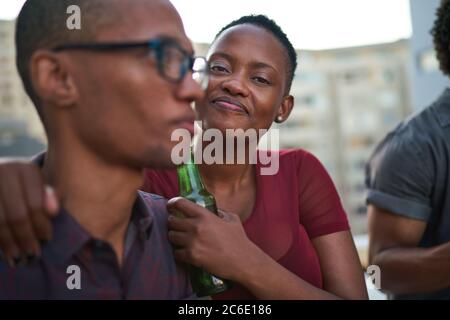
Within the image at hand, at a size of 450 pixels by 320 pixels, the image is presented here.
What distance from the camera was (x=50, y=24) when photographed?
1.04 metres

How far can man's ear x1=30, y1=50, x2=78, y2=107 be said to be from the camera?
101cm

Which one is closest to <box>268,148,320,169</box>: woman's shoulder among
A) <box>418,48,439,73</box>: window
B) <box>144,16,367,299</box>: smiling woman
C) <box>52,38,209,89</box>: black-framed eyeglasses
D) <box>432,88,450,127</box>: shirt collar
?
<box>144,16,367,299</box>: smiling woman

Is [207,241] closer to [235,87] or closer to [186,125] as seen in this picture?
[186,125]

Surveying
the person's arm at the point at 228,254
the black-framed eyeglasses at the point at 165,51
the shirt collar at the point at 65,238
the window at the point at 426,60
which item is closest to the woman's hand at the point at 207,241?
the person's arm at the point at 228,254

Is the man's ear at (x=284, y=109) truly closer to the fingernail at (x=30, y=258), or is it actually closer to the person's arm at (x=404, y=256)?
the person's arm at (x=404, y=256)

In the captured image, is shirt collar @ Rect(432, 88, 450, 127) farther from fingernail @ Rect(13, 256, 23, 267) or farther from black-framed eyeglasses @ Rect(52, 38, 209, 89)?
fingernail @ Rect(13, 256, 23, 267)

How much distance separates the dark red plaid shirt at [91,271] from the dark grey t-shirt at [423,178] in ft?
3.82

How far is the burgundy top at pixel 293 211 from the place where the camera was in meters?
1.56

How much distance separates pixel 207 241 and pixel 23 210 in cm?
45

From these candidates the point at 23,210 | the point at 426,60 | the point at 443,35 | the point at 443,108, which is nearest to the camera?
the point at 23,210

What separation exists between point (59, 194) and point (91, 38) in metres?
0.33

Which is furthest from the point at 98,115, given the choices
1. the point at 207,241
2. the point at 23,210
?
the point at 207,241
